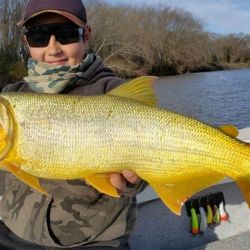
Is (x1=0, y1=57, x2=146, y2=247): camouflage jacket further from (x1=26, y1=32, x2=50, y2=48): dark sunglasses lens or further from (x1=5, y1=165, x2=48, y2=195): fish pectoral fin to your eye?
(x1=26, y1=32, x2=50, y2=48): dark sunglasses lens

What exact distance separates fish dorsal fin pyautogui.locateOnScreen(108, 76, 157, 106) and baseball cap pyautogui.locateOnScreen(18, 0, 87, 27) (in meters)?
0.68

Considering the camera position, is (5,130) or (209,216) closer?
(5,130)

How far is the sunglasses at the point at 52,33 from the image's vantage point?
261 cm

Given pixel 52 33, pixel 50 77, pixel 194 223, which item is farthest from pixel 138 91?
pixel 194 223

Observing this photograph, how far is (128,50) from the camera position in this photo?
144 feet

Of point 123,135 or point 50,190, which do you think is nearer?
point 123,135

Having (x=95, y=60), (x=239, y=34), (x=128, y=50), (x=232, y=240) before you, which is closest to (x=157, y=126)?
(x=95, y=60)

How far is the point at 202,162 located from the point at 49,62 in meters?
1.12

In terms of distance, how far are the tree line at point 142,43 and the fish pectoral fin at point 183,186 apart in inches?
1046

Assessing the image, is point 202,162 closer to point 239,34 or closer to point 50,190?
point 50,190

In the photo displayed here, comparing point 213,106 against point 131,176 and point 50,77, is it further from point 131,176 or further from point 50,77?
point 131,176

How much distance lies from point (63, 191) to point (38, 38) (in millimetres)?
898

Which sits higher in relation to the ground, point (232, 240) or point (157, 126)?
point (157, 126)

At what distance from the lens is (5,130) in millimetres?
1970
